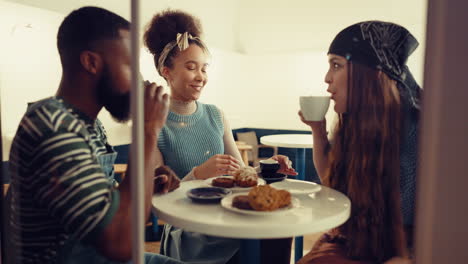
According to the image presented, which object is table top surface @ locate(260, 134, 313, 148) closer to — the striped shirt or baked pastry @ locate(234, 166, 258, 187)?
baked pastry @ locate(234, 166, 258, 187)

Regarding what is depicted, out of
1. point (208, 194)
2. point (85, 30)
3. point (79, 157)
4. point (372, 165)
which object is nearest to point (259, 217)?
point (208, 194)

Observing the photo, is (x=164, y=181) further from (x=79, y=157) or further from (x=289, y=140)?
(x=289, y=140)

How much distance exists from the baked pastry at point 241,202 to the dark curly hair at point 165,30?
0.87m

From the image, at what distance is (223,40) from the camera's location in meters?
2.05

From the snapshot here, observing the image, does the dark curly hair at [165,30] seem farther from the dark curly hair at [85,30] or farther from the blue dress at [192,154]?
the dark curly hair at [85,30]

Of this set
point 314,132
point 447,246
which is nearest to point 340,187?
point 314,132

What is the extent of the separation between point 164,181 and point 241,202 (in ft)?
1.08

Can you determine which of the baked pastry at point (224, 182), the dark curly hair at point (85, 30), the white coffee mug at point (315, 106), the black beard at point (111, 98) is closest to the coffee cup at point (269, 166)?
the baked pastry at point (224, 182)

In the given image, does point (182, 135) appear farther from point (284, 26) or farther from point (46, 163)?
point (46, 163)

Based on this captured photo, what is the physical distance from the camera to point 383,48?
109 centimetres

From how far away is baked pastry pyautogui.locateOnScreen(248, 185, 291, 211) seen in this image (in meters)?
0.98

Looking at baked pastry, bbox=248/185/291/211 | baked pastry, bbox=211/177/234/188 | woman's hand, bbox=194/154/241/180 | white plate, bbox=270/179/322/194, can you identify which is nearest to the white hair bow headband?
woman's hand, bbox=194/154/241/180

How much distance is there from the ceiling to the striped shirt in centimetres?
38

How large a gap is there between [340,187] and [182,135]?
852 mm
